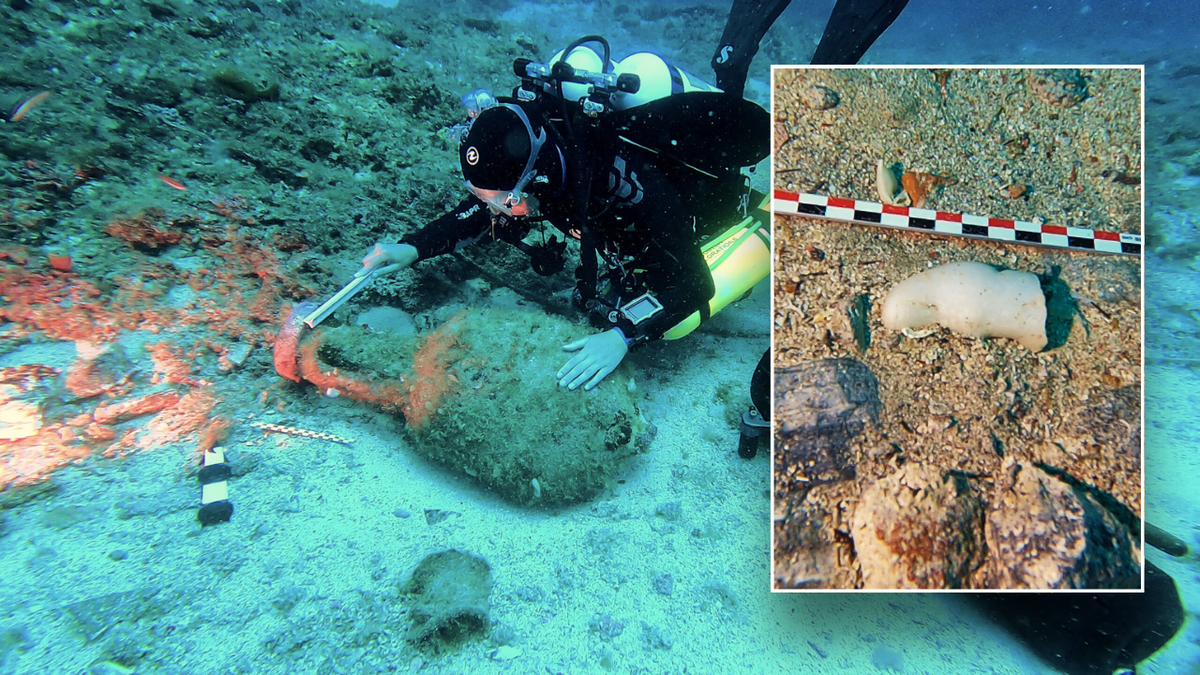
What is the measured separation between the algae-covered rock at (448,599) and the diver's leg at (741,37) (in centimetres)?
474

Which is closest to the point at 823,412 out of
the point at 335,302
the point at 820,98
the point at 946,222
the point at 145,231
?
the point at 946,222

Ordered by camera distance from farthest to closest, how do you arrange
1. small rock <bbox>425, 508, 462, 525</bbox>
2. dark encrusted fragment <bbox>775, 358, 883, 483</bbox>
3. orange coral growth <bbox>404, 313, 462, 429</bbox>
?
orange coral growth <bbox>404, 313, 462, 429</bbox>
small rock <bbox>425, 508, 462, 525</bbox>
dark encrusted fragment <bbox>775, 358, 883, 483</bbox>

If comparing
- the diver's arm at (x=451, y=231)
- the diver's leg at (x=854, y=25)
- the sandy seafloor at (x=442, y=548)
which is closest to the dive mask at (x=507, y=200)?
the diver's arm at (x=451, y=231)

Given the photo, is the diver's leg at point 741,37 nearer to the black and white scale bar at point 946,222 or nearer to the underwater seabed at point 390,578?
the black and white scale bar at point 946,222

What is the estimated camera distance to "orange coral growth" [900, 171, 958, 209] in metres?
1.53

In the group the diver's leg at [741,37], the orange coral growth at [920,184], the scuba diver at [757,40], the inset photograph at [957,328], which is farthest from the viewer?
the diver's leg at [741,37]

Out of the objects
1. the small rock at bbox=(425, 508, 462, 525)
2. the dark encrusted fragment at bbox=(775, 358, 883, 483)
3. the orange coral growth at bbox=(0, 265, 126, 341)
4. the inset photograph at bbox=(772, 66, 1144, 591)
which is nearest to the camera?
the inset photograph at bbox=(772, 66, 1144, 591)

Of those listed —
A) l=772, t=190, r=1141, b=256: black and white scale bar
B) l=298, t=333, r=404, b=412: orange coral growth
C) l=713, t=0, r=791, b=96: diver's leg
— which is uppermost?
l=713, t=0, r=791, b=96: diver's leg

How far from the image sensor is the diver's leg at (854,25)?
10.4ft

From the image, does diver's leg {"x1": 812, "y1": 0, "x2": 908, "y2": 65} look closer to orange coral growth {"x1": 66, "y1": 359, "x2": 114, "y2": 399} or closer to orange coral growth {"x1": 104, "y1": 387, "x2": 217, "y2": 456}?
orange coral growth {"x1": 104, "y1": 387, "x2": 217, "y2": 456}

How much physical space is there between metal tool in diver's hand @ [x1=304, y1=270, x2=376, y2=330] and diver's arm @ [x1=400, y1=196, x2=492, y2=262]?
0.37 meters

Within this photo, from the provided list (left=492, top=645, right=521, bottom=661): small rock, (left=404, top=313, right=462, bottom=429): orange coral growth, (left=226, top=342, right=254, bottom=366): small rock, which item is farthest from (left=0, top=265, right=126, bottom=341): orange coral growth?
(left=492, top=645, right=521, bottom=661): small rock

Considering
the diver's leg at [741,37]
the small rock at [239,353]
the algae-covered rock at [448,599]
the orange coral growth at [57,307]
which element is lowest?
the algae-covered rock at [448,599]

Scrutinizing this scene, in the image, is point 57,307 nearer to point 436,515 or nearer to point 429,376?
point 429,376
